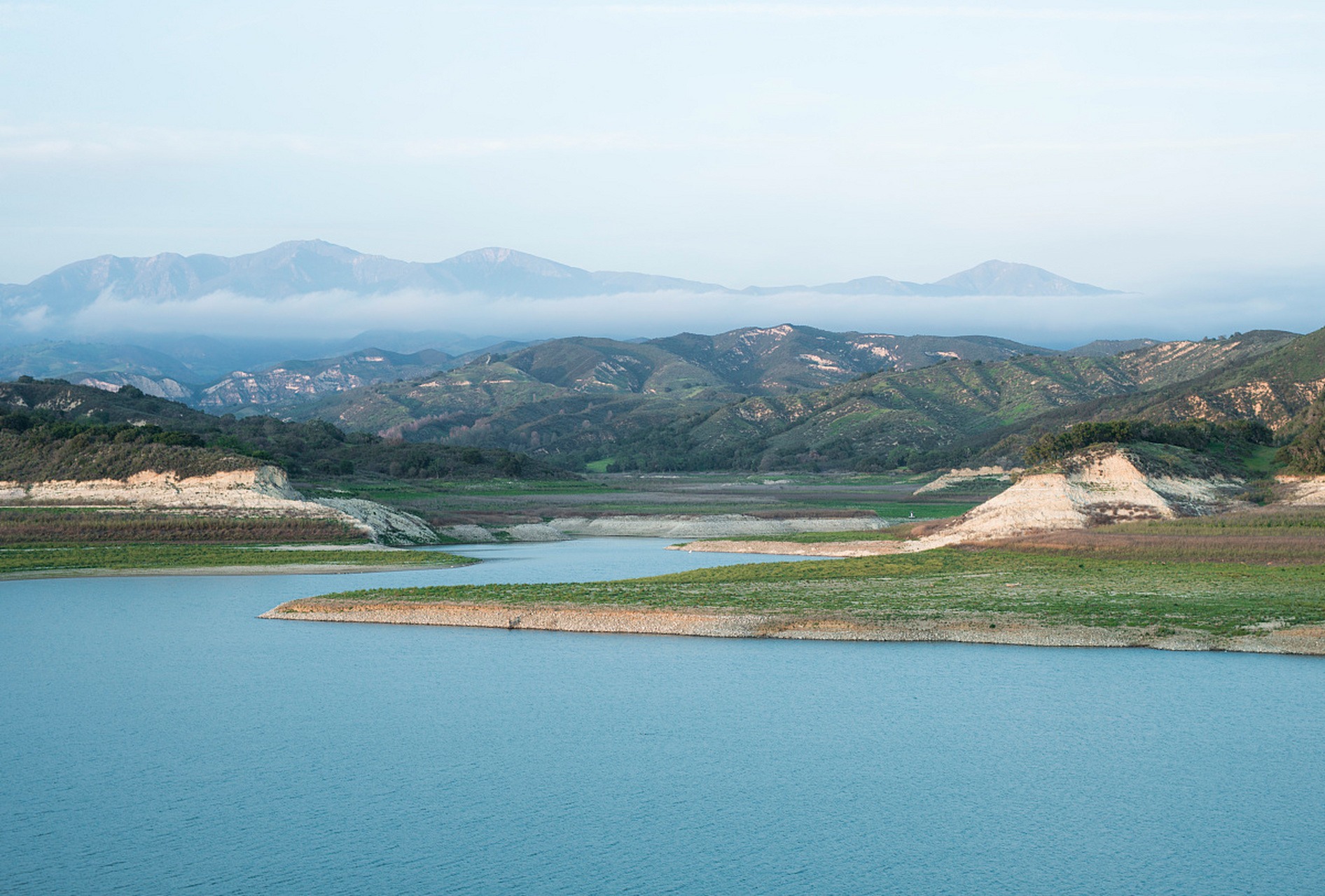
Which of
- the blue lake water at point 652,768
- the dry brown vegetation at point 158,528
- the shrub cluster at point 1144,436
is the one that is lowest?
the blue lake water at point 652,768

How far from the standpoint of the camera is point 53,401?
379 feet

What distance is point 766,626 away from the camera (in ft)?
117

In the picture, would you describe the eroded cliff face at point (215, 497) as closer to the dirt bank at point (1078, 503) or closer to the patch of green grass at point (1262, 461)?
the dirt bank at point (1078, 503)

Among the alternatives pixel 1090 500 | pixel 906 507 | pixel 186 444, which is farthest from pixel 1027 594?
pixel 186 444

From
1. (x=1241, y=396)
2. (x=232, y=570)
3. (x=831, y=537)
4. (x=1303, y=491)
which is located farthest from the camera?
(x=1241, y=396)

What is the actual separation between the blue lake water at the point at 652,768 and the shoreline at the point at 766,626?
0.78 metres

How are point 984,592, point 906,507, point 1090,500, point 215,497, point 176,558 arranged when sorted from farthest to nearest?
point 906,507
point 215,497
point 176,558
point 1090,500
point 984,592

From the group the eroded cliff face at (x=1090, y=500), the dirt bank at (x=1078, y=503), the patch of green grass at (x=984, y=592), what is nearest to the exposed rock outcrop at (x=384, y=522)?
the patch of green grass at (x=984, y=592)

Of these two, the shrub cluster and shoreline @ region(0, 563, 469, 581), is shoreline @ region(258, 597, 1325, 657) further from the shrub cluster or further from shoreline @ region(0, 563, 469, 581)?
the shrub cluster

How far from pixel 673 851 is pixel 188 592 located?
3621 centimetres

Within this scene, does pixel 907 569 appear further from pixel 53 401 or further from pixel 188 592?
pixel 53 401

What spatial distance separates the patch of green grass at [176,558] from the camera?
181ft

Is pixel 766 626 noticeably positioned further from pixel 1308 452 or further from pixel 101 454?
pixel 101 454

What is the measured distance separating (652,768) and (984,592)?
21249 millimetres
